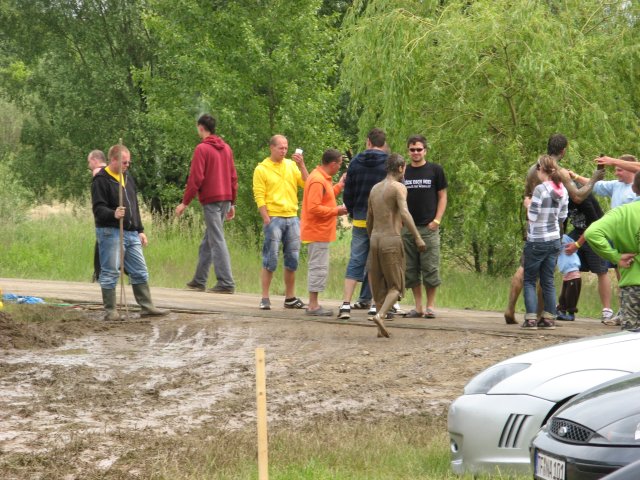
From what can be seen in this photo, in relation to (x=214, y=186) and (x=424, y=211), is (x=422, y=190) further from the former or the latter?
(x=214, y=186)

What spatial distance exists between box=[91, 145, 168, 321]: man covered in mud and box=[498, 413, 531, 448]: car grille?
6.92 metres

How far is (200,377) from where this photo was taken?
10.9 m

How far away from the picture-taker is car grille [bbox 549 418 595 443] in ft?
19.4

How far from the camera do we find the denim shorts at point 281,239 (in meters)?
14.1

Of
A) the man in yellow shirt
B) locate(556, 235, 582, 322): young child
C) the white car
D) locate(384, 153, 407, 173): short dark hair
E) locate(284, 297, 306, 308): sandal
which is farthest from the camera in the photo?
locate(284, 297, 306, 308): sandal

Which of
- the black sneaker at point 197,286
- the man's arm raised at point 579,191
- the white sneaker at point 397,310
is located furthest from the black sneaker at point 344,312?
the black sneaker at point 197,286

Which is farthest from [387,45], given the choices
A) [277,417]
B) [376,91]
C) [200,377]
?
[277,417]

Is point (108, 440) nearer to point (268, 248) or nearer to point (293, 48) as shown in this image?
point (268, 248)

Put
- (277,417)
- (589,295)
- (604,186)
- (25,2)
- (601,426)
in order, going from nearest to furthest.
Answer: (601,426)
(277,417)
(604,186)
(589,295)
(25,2)

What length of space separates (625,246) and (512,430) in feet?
8.93

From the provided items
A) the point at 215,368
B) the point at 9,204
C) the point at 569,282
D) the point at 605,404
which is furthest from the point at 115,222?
the point at 9,204

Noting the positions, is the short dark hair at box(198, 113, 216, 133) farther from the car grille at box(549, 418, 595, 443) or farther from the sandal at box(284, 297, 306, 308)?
the car grille at box(549, 418, 595, 443)

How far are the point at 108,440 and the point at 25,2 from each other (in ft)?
88.5

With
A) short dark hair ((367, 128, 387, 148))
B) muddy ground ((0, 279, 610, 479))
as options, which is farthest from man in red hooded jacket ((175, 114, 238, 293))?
short dark hair ((367, 128, 387, 148))
